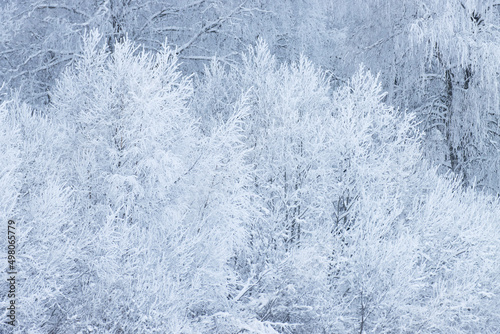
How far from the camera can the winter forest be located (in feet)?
18.9

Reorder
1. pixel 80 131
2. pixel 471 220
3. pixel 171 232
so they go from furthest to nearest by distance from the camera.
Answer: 1. pixel 471 220
2. pixel 80 131
3. pixel 171 232

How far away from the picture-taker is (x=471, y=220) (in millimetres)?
8633

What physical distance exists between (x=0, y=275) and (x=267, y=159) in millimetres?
4182

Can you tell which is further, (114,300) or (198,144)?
(198,144)

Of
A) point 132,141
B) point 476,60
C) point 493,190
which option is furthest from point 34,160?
point 493,190

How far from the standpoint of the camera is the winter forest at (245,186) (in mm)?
5754

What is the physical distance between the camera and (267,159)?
8461 mm

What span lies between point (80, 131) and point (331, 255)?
136 inches

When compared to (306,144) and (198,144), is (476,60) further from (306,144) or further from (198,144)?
(198,144)

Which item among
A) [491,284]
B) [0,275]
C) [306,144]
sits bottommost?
[491,284]

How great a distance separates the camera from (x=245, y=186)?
26.5 feet

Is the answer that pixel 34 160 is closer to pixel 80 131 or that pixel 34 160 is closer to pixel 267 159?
pixel 80 131

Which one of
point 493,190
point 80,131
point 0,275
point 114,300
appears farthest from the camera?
point 493,190

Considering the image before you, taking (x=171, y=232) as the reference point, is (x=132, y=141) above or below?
above
